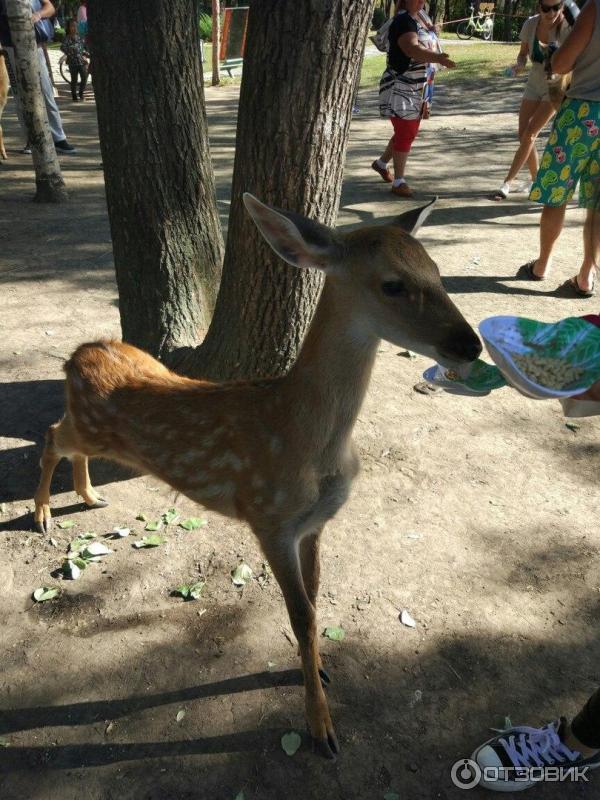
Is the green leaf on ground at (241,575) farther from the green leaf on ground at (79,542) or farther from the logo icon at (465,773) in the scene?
the logo icon at (465,773)

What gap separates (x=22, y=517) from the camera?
10.8 feet

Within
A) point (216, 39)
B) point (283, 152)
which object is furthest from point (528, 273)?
point (216, 39)

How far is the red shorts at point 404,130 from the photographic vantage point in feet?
24.7

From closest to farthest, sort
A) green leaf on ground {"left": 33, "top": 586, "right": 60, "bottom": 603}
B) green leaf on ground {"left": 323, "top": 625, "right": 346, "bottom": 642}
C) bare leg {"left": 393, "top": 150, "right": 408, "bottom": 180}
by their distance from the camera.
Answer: green leaf on ground {"left": 323, "top": 625, "right": 346, "bottom": 642} → green leaf on ground {"left": 33, "top": 586, "right": 60, "bottom": 603} → bare leg {"left": 393, "top": 150, "right": 408, "bottom": 180}

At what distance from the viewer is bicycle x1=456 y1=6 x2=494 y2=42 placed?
1114 inches

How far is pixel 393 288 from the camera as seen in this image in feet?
7.22

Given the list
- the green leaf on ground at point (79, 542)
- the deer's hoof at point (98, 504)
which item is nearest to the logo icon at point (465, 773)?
the green leaf on ground at point (79, 542)

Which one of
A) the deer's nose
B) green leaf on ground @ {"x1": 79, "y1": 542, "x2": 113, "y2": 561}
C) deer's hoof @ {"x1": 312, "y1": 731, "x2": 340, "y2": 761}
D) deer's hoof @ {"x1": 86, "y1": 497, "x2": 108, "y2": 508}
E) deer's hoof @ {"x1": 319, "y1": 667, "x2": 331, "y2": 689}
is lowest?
deer's hoof @ {"x1": 86, "y1": 497, "x2": 108, "y2": 508}

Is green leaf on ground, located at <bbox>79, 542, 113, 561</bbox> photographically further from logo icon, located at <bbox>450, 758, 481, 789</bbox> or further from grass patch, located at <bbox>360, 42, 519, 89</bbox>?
grass patch, located at <bbox>360, 42, 519, 89</bbox>

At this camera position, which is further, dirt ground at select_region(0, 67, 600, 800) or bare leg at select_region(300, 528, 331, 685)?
bare leg at select_region(300, 528, 331, 685)

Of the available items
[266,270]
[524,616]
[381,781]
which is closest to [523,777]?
[381,781]

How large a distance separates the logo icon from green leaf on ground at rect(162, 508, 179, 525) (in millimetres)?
1714

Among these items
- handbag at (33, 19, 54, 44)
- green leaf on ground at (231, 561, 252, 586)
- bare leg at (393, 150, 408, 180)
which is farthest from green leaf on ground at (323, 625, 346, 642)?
handbag at (33, 19, 54, 44)

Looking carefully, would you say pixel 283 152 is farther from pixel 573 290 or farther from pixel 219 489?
pixel 573 290
